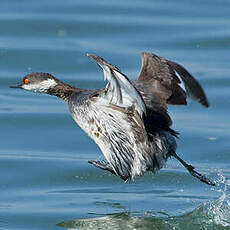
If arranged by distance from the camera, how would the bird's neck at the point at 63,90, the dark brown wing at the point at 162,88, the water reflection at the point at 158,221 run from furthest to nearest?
the bird's neck at the point at 63,90 < the dark brown wing at the point at 162,88 < the water reflection at the point at 158,221

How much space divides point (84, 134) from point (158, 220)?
2619 millimetres

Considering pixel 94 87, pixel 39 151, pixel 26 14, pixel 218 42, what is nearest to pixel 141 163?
pixel 39 151

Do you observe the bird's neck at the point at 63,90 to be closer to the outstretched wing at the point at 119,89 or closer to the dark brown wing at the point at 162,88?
the dark brown wing at the point at 162,88

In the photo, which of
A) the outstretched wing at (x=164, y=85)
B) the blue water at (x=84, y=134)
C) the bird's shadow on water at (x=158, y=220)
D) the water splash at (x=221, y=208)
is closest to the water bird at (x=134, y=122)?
the outstretched wing at (x=164, y=85)

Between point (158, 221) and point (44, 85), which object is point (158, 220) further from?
point (44, 85)

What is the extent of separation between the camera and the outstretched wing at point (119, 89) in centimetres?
752

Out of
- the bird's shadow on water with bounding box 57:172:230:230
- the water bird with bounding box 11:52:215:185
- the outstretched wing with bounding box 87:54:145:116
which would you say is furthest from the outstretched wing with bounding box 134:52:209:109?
the bird's shadow on water with bounding box 57:172:230:230

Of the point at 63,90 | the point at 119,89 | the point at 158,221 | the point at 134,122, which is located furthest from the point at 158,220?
the point at 63,90

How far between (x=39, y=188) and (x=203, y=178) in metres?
1.75

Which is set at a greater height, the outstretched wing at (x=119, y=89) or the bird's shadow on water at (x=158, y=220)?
the outstretched wing at (x=119, y=89)

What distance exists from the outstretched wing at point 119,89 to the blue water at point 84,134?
1137 mm

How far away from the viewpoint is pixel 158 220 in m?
8.41

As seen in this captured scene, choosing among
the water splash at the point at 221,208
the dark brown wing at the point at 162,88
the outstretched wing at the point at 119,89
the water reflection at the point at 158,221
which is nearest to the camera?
the outstretched wing at the point at 119,89

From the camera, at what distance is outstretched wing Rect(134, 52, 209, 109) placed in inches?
335
